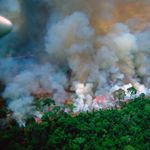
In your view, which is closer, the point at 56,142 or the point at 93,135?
the point at 56,142

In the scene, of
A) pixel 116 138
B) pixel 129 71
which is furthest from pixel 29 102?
pixel 129 71

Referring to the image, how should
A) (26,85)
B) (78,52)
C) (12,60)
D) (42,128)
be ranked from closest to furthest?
(42,128) < (26,85) < (12,60) < (78,52)

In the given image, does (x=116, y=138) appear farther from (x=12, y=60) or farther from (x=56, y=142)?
(x=12, y=60)

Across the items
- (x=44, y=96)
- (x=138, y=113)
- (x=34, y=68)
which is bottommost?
(x=138, y=113)

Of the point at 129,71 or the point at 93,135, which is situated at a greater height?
the point at 129,71
